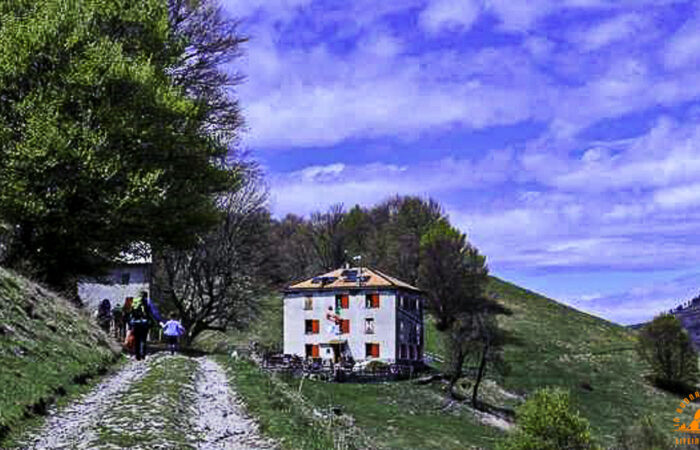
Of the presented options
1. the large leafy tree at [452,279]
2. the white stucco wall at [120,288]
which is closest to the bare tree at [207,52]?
the white stucco wall at [120,288]

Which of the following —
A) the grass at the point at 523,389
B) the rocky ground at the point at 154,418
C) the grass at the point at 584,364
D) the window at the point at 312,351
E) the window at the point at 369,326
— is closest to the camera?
the rocky ground at the point at 154,418

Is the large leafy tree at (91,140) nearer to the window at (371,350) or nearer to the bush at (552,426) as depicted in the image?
the bush at (552,426)

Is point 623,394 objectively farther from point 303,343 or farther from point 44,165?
point 44,165

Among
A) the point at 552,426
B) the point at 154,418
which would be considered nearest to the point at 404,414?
the point at 552,426

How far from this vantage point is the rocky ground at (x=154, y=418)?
42.2 ft

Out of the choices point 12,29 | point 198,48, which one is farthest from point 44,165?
point 198,48

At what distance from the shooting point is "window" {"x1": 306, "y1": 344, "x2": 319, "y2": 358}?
3366 inches

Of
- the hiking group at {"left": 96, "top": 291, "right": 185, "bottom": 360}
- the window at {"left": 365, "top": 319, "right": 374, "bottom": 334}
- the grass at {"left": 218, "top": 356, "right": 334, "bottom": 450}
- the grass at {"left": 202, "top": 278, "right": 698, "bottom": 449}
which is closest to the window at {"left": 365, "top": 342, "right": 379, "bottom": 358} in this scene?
the window at {"left": 365, "top": 319, "right": 374, "bottom": 334}

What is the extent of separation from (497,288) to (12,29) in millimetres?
110012

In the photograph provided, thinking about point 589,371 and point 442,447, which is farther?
point 589,371

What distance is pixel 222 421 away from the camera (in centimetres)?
1577

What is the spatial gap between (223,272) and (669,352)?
184 feet

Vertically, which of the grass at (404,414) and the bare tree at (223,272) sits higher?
the bare tree at (223,272)

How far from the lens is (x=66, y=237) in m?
31.6
